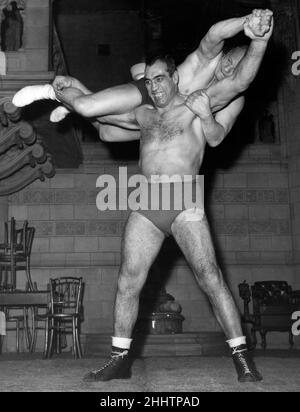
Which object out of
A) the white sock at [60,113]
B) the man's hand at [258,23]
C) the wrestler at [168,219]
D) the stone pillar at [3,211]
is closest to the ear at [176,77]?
the wrestler at [168,219]

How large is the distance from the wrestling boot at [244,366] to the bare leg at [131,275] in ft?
2.05

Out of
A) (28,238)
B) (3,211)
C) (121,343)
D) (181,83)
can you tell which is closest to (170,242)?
(28,238)

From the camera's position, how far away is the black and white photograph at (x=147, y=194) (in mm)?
2824

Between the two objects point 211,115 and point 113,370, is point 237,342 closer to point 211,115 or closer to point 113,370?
point 113,370

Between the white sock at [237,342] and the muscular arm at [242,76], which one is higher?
the muscular arm at [242,76]

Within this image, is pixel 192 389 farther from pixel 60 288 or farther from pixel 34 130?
pixel 60 288

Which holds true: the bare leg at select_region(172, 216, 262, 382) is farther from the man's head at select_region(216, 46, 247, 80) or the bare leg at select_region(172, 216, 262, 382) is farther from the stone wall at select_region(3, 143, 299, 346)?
the stone wall at select_region(3, 143, 299, 346)

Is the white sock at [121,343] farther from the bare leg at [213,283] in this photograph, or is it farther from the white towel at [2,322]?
the white towel at [2,322]

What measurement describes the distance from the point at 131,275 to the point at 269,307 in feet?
19.4

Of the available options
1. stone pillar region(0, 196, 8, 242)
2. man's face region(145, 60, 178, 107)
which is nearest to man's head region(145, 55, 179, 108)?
man's face region(145, 60, 178, 107)

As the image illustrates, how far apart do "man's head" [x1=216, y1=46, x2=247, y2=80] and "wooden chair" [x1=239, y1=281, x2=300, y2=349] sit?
5931mm

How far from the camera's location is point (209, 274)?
8.79 feet

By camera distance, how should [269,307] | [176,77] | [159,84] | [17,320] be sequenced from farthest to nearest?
1. [17,320]
2. [269,307]
3. [176,77]
4. [159,84]

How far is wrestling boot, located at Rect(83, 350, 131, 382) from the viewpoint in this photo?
8.58 ft
